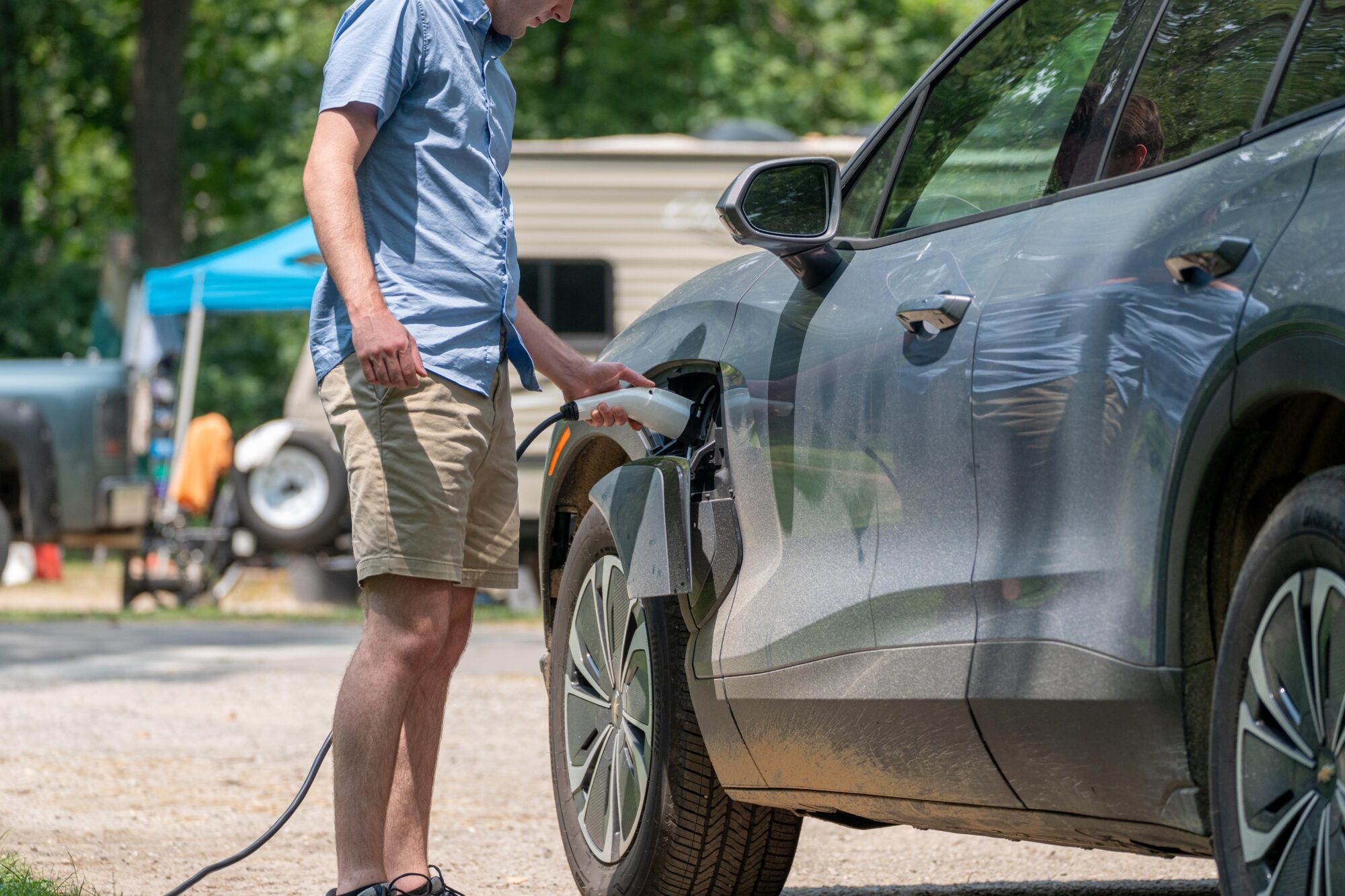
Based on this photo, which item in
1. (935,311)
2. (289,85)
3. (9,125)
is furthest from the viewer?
(289,85)

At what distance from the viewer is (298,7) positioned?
26.1 meters

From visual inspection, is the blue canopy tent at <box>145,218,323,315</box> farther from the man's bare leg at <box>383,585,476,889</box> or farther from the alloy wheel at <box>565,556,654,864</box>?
the man's bare leg at <box>383,585,476,889</box>

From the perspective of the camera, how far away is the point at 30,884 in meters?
3.85

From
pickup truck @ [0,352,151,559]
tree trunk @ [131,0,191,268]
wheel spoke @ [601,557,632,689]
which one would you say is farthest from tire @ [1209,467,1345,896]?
tree trunk @ [131,0,191,268]

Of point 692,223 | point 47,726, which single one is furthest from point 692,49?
point 47,726

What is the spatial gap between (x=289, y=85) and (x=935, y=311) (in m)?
24.3

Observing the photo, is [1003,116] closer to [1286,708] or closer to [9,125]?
[1286,708]

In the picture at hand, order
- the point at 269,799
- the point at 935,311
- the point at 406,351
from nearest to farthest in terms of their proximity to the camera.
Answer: the point at 935,311 < the point at 406,351 < the point at 269,799

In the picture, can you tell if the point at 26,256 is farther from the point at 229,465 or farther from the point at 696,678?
the point at 696,678

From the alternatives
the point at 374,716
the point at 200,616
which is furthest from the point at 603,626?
the point at 200,616

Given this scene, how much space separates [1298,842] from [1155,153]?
1038 millimetres

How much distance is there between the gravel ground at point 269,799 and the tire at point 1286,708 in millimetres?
2026

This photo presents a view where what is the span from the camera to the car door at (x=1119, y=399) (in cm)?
244

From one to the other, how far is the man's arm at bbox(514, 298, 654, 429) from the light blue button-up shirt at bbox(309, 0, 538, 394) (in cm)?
23
